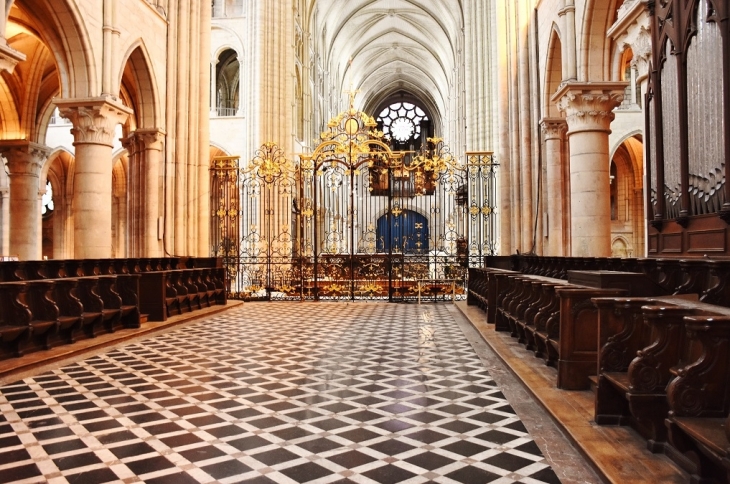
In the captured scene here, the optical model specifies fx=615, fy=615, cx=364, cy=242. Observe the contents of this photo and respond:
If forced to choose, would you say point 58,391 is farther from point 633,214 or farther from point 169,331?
point 633,214

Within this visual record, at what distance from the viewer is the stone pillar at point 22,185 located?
18109 millimetres

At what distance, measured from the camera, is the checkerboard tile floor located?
347 centimetres

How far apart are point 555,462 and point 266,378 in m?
3.19

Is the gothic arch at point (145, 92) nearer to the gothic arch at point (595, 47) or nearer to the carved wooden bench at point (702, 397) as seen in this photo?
the gothic arch at point (595, 47)

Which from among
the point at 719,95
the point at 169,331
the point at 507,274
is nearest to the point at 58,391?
the point at 169,331

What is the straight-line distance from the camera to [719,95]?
554 centimetres

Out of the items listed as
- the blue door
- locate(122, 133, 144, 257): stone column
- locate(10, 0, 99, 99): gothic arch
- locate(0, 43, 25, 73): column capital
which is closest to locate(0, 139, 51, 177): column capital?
locate(122, 133, 144, 257): stone column

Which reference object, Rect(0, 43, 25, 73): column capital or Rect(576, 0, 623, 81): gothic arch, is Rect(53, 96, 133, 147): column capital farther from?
Rect(576, 0, 623, 81): gothic arch

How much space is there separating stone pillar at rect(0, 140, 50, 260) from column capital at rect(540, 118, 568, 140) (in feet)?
48.0

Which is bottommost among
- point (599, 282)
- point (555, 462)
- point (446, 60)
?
point (555, 462)

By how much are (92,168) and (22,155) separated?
886 cm

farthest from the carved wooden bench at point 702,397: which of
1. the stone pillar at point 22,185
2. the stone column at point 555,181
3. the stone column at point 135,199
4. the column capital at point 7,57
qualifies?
the stone pillar at point 22,185

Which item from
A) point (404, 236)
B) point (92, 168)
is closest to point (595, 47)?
point (92, 168)

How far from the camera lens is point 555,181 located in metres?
11.9
